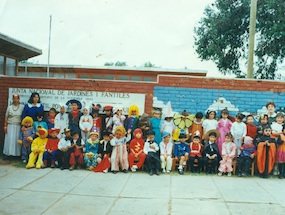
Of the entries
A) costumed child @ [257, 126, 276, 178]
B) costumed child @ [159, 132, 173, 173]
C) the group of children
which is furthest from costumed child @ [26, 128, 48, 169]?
costumed child @ [257, 126, 276, 178]

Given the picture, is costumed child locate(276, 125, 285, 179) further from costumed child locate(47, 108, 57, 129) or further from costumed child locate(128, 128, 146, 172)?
costumed child locate(47, 108, 57, 129)

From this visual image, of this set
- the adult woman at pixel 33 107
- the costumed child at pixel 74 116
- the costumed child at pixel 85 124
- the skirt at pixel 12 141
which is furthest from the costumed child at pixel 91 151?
the skirt at pixel 12 141

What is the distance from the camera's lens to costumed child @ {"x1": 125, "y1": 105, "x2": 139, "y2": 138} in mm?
8016

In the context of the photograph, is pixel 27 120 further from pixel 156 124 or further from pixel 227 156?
pixel 227 156

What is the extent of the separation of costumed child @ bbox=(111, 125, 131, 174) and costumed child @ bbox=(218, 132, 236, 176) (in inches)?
90.1

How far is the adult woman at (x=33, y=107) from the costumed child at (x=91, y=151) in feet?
5.76

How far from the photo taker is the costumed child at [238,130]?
25.4ft

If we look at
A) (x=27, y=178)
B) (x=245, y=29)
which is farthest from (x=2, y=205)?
(x=245, y=29)

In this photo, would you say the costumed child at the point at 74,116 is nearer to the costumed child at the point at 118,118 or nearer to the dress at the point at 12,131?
the costumed child at the point at 118,118

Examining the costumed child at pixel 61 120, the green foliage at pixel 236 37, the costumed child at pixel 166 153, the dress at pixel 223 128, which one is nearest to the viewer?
the costumed child at pixel 166 153

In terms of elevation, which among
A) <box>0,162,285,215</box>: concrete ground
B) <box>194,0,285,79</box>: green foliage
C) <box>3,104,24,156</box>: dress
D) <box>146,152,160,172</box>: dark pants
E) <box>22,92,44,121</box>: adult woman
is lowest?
<box>0,162,285,215</box>: concrete ground

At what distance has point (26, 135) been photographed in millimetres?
8039

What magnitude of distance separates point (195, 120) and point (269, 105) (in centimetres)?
202

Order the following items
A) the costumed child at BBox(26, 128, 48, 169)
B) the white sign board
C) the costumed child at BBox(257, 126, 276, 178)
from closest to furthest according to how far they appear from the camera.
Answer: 1. the costumed child at BBox(257, 126, 276, 178)
2. the costumed child at BBox(26, 128, 48, 169)
3. the white sign board
